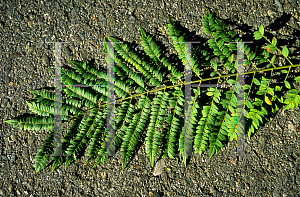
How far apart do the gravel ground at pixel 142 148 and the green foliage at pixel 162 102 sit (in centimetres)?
24

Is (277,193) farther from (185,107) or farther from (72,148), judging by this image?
(72,148)

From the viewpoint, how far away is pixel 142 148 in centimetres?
225

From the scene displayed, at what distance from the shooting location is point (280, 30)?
2.17 meters

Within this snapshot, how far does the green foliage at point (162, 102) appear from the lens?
1.95m

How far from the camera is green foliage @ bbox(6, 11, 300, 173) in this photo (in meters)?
1.95

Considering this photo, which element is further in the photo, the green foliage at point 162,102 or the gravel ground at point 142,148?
the gravel ground at point 142,148

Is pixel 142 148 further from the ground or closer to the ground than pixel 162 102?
closer to the ground

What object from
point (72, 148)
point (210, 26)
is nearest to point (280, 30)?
point (210, 26)

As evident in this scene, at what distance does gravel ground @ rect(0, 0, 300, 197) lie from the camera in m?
2.17

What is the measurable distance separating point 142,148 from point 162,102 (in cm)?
61

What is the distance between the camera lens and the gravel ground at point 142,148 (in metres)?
2.17

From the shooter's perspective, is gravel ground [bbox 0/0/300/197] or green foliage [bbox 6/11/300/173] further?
gravel ground [bbox 0/0/300/197]

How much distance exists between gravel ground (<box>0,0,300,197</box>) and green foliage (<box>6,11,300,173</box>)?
24cm

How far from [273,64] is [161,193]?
70.5 inches
